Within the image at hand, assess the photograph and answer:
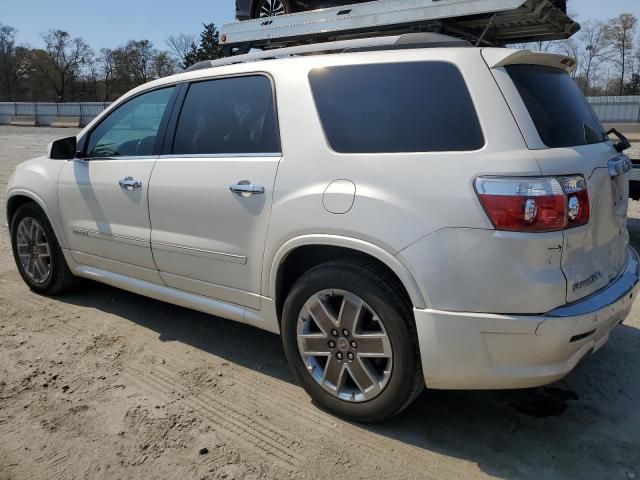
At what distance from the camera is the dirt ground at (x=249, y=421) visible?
2627mm

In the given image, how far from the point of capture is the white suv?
7.93ft

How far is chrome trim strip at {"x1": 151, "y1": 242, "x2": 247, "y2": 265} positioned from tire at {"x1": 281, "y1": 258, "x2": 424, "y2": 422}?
1.49 feet

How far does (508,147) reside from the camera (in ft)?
7.98

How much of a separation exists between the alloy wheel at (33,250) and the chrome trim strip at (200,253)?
162 cm

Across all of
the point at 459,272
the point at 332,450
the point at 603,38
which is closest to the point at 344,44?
the point at 459,272

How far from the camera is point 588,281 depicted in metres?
2.57

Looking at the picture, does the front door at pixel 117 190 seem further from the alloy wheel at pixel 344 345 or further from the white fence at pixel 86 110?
the white fence at pixel 86 110

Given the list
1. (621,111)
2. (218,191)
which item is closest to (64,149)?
(218,191)

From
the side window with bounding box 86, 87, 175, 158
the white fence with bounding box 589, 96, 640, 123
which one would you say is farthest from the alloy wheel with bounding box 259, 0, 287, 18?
the white fence with bounding box 589, 96, 640, 123

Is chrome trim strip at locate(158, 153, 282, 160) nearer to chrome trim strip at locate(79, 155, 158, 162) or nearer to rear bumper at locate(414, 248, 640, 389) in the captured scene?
chrome trim strip at locate(79, 155, 158, 162)

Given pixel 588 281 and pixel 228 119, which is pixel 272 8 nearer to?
pixel 228 119

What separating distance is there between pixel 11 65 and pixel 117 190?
80.5m

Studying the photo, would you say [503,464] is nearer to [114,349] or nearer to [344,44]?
[344,44]

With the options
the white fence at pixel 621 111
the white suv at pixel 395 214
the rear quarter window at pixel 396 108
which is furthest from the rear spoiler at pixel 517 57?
the white fence at pixel 621 111
